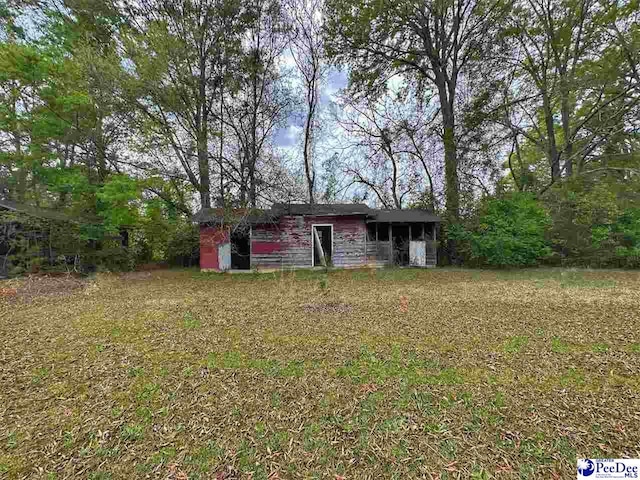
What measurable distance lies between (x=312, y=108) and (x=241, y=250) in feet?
31.4

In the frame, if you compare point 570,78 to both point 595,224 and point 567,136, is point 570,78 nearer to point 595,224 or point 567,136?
point 567,136

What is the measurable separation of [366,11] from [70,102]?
14.9 m

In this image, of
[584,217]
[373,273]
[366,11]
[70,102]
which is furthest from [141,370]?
[366,11]

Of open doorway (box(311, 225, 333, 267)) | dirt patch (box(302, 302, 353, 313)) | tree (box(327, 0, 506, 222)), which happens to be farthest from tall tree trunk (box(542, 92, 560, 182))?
dirt patch (box(302, 302, 353, 313))

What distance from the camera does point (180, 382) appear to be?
9.95 ft

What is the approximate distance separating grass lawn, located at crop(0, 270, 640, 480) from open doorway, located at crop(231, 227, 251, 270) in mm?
7619

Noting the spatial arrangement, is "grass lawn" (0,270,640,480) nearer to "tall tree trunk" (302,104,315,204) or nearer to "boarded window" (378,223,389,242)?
"boarded window" (378,223,389,242)

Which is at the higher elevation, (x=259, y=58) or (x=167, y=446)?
(x=259, y=58)

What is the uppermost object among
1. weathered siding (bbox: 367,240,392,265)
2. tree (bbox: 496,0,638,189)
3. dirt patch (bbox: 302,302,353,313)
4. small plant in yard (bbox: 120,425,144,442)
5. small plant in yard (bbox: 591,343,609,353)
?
tree (bbox: 496,0,638,189)

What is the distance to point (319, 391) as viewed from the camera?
2.83 metres

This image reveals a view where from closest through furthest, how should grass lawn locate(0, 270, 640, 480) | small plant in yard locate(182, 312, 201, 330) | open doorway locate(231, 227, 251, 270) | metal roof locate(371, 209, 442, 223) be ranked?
1. grass lawn locate(0, 270, 640, 480)
2. small plant in yard locate(182, 312, 201, 330)
3. open doorway locate(231, 227, 251, 270)
4. metal roof locate(371, 209, 442, 223)

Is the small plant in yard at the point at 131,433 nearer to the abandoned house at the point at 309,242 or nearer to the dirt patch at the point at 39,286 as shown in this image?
the dirt patch at the point at 39,286

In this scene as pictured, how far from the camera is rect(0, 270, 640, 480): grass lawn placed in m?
1.98

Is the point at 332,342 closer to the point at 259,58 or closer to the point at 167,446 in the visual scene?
the point at 167,446
